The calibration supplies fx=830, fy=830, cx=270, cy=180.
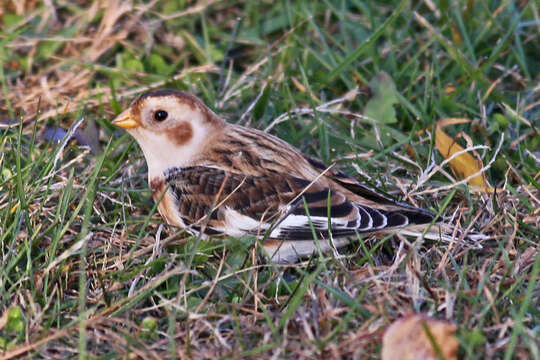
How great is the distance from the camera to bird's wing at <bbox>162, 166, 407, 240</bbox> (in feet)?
9.67

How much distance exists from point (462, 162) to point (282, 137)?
0.84 meters

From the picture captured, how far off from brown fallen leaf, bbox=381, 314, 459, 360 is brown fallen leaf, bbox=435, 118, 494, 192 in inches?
47.2

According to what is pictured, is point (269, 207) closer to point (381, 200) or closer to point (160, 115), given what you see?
point (381, 200)

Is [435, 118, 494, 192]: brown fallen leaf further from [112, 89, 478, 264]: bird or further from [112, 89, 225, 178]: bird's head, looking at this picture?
[112, 89, 225, 178]: bird's head

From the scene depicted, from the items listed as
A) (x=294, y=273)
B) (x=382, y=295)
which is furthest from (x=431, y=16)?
(x=382, y=295)

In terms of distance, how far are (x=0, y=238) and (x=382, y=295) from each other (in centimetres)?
133

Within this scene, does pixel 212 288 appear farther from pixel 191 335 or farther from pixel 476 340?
pixel 476 340

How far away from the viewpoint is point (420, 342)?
7.37ft

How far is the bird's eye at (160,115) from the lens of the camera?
3.24 m

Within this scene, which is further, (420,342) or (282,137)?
(282,137)

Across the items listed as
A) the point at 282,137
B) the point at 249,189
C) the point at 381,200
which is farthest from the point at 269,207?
the point at 282,137

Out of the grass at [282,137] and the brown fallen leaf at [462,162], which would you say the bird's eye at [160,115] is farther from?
the brown fallen leaf at [462,162]

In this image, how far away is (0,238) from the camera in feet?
9.45

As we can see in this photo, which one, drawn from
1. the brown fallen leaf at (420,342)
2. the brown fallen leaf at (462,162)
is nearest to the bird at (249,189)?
the brown fallen leaf at (462,162)
